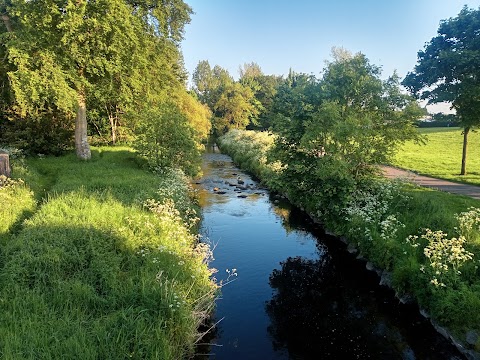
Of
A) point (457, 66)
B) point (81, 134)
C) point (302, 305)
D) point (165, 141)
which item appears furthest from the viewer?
point (81, 134)

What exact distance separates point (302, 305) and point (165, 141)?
15.1 metres

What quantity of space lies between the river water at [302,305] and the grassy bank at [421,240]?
0.72 m

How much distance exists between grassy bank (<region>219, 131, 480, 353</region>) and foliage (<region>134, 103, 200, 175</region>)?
300 inches

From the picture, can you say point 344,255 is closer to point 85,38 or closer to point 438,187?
point 438,187

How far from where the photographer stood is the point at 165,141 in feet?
76.1

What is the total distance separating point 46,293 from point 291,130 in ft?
41.5

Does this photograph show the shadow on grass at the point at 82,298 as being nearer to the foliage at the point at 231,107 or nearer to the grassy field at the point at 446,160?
the grassy field at the point at 446,160

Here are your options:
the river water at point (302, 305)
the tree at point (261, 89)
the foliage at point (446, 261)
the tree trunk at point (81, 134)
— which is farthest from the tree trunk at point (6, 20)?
the tree at point (261, 89)

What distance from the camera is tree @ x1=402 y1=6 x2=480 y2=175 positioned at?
747 inches

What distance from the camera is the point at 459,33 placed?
20281mm

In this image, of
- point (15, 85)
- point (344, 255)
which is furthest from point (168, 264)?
point (15, 85)

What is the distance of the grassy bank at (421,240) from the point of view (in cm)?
962

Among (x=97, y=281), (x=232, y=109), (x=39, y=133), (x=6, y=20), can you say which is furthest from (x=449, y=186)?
(x=232, y=109)

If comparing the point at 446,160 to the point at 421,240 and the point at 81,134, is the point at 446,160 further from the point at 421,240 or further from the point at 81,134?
the point at 81,134
